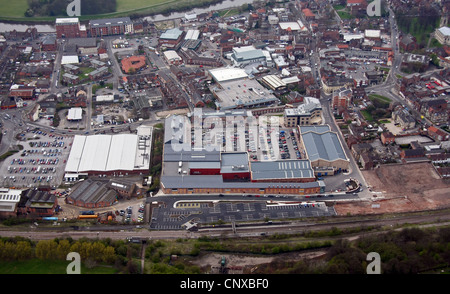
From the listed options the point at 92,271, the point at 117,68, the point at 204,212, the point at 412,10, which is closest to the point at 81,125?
the point at 117,68

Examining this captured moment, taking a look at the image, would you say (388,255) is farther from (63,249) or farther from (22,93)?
(22,93)

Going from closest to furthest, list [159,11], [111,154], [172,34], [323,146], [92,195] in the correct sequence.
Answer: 1. [92,195]
2. [111,154]
3. [323,146]
4. [172,34]
5. [159,11]

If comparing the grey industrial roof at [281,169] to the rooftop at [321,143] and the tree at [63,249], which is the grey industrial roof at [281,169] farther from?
the tree at [63,249]

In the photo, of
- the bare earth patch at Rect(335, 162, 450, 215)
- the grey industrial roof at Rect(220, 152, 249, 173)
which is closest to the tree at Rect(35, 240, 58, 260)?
the grey industrial roof at Rect(220, 152, 249, 173)

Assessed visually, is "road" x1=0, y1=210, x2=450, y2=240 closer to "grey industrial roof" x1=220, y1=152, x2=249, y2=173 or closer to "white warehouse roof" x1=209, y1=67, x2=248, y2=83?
"grey industrial roof" x1=220, y1=152, x2=249, y2=173

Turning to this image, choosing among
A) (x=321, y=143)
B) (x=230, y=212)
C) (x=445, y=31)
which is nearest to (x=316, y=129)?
(x=321, y=143)
